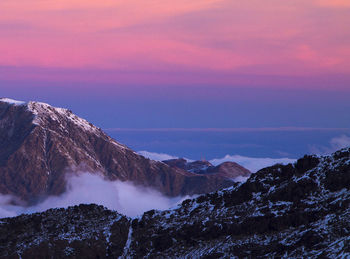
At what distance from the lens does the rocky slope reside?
127 metres

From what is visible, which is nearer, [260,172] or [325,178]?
[325,178]

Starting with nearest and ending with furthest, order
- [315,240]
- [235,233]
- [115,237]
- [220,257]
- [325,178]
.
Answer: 1. [315,240]
2. [220,257]
3. [235,233]
4. [325,178]
5. [115,237]

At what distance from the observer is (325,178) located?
150m

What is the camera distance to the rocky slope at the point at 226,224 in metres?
127

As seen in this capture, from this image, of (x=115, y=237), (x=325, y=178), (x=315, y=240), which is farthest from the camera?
(x=115, y=237)

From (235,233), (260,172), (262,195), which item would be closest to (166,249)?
(235,233)

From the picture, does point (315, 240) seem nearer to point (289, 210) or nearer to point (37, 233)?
point (289, 210)

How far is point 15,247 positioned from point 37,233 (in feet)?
31.3

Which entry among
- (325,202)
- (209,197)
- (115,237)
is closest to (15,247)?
(115,237)

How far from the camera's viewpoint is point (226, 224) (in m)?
144

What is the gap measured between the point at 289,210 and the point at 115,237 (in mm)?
47355

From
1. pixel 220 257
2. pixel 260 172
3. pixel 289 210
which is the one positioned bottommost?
pixel 220 257

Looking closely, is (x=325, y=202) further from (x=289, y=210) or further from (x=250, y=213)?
(x=250, y=213)

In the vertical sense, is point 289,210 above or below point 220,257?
above
